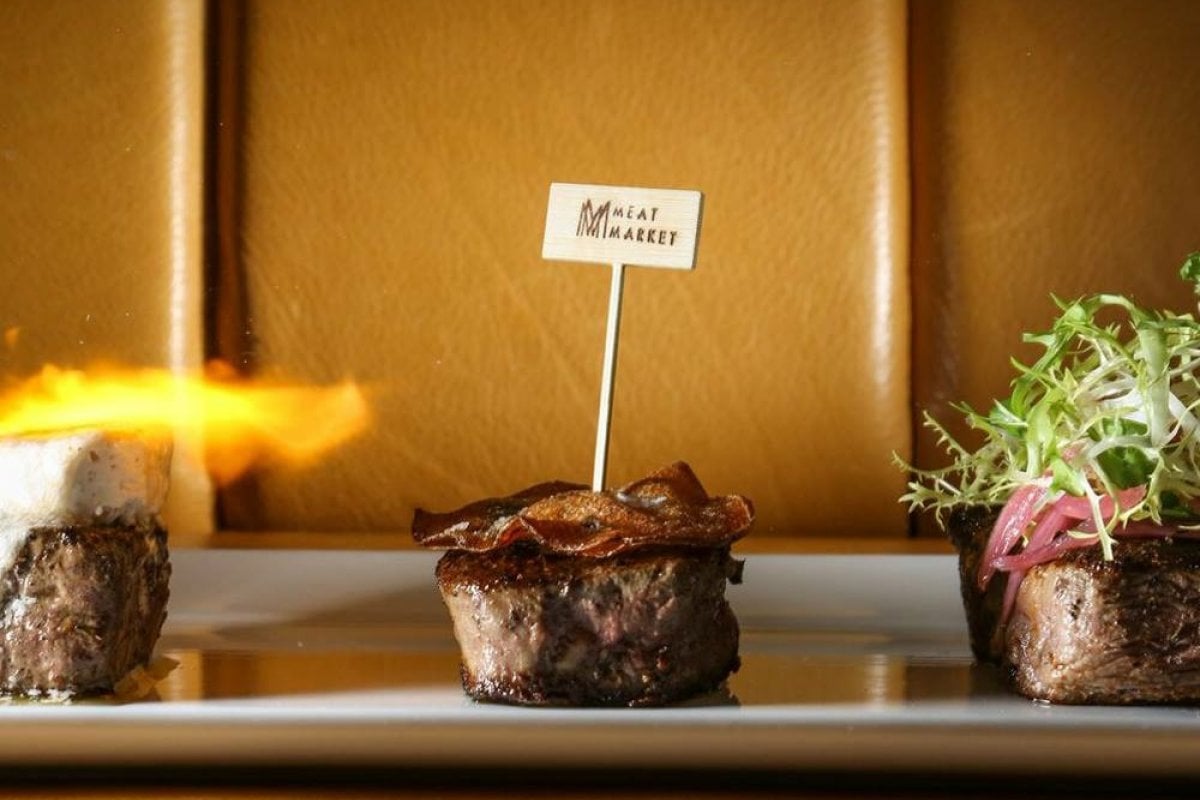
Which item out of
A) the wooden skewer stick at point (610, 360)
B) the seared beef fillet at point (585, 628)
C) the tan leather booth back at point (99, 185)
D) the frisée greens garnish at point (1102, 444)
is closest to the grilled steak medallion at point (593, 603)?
the seared beef fillet at point (585, 628)

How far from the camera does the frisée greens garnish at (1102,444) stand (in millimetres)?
1724

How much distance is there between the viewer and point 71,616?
1675 millimetres

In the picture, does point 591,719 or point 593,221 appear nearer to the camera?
point 591,719

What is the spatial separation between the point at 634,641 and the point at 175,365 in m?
1.41

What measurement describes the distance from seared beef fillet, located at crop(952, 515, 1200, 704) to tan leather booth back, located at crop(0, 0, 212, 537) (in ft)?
5.66

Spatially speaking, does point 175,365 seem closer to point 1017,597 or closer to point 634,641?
point 634,641

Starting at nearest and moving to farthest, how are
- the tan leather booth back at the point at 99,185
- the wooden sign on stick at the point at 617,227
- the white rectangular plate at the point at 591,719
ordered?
the white rectangular plate at the point at 591,719
the wooden sign on stick at the point at 617,227
the tan leather booth back at the point at 99,185

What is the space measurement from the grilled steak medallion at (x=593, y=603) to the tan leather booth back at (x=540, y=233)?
1.04m

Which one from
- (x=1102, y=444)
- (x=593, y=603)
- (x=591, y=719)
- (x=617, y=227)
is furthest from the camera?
(x=617, y=227)

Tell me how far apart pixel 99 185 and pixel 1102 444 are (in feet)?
6.35

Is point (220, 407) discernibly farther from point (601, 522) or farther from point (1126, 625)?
point (1126, 625)

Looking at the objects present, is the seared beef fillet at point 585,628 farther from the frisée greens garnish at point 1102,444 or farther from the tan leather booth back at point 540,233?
the tan leather booth back at point 540,233

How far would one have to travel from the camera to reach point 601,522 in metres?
1.69

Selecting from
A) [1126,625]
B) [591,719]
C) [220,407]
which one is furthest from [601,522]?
[220,407]
